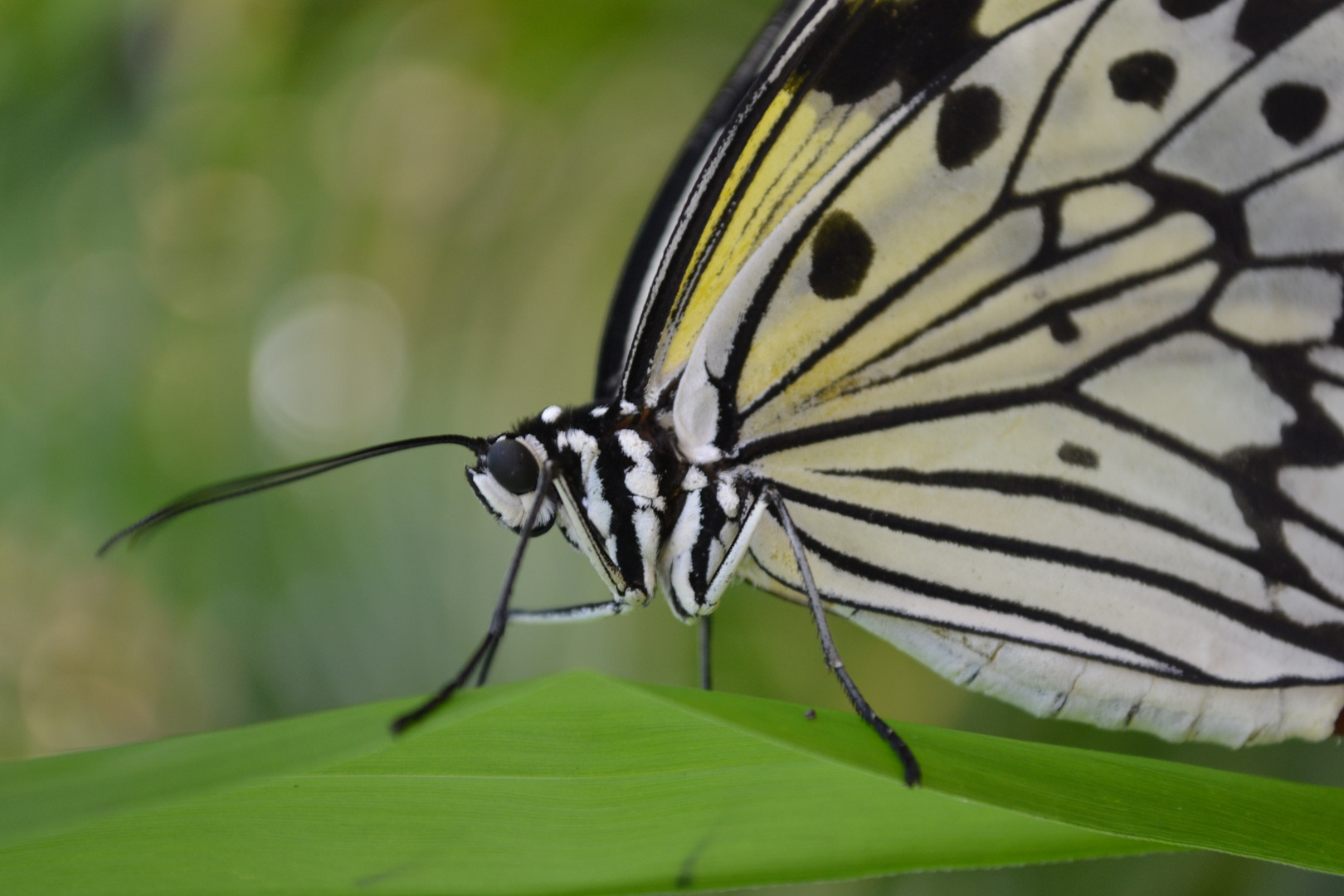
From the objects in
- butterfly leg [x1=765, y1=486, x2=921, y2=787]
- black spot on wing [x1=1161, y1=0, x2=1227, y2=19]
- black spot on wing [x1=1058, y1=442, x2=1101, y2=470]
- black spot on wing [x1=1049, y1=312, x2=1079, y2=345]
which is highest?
black spot on wing [x1=1161, y1=0, x2=1227, y2=19]

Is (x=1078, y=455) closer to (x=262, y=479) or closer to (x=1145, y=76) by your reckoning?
(x=1145, y=76)

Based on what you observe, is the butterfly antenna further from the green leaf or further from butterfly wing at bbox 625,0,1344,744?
the green leaf

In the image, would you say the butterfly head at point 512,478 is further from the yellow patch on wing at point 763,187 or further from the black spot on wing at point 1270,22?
the black spot on wing at point 1270,22

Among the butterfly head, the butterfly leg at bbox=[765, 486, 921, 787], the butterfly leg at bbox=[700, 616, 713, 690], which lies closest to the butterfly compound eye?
the butterfly head

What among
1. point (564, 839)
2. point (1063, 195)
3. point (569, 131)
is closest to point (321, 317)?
point (569, 131)

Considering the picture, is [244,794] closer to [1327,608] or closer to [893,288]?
[893,288]

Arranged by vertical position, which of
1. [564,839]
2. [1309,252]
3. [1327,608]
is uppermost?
[1309,252]
